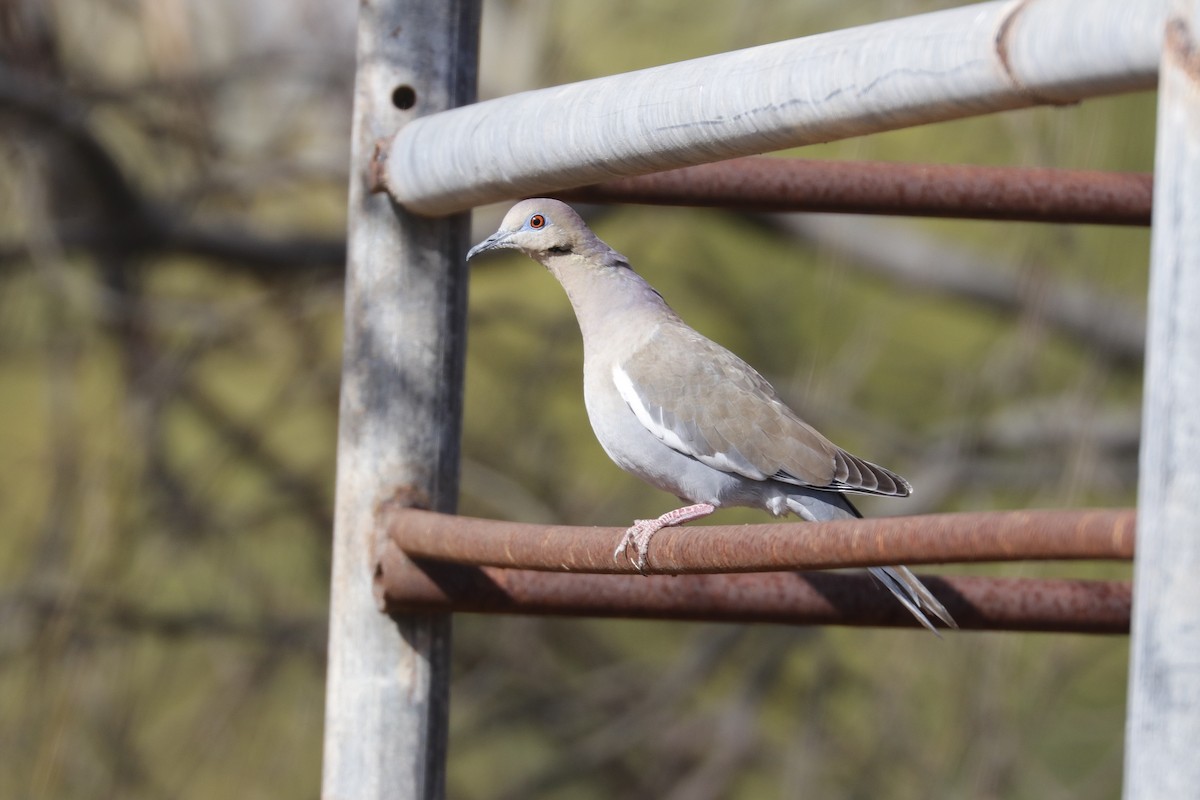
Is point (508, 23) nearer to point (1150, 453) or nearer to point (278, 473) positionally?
point (278, 473)

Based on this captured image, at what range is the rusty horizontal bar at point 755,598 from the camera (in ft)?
5.84

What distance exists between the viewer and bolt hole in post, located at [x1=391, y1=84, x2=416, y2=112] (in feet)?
6.35

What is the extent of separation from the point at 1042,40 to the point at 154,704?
15.1ft

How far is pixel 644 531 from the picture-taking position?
6.05ft

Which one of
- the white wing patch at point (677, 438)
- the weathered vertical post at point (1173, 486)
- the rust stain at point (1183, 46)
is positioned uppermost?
the white wing patch at point (677, 438)

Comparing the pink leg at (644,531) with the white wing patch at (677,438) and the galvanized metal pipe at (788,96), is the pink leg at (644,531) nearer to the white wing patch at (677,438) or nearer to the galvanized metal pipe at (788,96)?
the white wing patch at (677,438)

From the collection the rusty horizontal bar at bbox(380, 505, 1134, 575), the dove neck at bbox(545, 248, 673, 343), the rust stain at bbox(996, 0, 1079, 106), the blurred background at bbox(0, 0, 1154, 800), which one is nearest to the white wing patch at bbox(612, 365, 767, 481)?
the dove neck at bbox(545, 248, 673, 343)

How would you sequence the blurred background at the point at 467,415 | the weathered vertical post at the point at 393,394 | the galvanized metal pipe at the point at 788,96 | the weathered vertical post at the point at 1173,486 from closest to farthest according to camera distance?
the weathered vertical post at the point at 1173,486 < the galvanized metal pipe at the point at 788,96 < the weathered vertical post at the point at 393,394 < the blurred background at the point at 467,415

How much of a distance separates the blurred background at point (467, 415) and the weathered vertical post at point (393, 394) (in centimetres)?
241

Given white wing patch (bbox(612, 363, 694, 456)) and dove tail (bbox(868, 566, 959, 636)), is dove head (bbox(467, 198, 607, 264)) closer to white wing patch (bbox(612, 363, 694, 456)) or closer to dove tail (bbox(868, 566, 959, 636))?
white wing patch (bbox(612, 363, 694, 456))

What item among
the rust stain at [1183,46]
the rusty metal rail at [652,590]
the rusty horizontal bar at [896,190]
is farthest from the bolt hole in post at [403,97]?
the rust stain at [1183,46]

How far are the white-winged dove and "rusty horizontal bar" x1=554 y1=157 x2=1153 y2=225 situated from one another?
17.2 inches

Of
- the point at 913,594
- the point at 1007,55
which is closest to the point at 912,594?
the point at 913,594

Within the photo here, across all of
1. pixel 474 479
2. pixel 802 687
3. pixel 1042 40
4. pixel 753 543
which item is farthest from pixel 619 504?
pixel 1042 40
